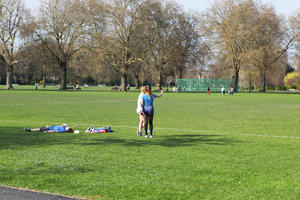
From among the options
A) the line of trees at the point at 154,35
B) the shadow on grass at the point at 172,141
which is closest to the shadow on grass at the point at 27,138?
the shadow on grass at the point at 172,141

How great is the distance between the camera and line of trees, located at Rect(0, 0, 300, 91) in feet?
220

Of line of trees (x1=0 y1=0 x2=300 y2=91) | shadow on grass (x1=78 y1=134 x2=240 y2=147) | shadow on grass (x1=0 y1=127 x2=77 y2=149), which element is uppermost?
line of trees (x1=0 y1=0 x2=300 y2=91)

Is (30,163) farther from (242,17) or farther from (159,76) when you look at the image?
(159,76)

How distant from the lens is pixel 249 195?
20.0 feet

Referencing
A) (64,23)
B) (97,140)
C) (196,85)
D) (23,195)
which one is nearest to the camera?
(23,195)

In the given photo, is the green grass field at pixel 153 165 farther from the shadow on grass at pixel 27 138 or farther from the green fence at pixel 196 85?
the green fence at pixel 196 85

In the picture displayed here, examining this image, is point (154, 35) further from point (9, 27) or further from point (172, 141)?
point (172, 141)

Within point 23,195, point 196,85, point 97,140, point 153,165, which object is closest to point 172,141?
point 97,140

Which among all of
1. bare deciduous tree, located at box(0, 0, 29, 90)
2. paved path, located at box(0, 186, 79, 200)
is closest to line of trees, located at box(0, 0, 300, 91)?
bare deciduous tree, located at box(0, 0, 29, 90)

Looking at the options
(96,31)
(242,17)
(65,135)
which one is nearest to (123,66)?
(96,31)

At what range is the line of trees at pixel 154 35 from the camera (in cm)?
6712

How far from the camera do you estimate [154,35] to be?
72812 mm

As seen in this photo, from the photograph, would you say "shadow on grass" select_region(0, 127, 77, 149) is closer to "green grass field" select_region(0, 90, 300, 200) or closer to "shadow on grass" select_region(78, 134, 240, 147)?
"green grass field" select_region(0, 90, 300, 200)

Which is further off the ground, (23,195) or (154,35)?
(154,35)
